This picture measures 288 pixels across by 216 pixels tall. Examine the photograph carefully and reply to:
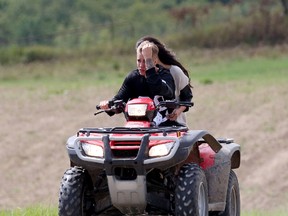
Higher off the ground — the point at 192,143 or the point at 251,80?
the point at 192,143

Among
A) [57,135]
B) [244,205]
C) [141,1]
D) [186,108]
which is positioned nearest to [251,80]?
[57,135]

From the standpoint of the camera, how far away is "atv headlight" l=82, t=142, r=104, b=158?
8836mm

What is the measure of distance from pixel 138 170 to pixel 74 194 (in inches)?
23.1

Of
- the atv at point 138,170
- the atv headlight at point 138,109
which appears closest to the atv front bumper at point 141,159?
the atv at point 138,170

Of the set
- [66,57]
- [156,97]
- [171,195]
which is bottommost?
[66,57]

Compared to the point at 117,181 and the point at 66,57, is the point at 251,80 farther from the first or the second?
the point at 117,181

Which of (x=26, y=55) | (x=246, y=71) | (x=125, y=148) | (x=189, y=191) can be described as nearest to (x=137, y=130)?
(x=125, y=148)

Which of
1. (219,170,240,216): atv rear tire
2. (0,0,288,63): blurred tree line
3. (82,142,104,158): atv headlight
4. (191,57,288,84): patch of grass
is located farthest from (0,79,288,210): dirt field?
(0,0,288,63): blurred tree line

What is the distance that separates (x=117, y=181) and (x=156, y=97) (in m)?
1.16

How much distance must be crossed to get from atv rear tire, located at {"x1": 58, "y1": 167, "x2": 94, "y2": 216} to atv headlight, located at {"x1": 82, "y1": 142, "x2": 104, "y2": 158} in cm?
25

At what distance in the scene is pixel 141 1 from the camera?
2835 inches

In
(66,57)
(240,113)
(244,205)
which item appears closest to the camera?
(244,205)

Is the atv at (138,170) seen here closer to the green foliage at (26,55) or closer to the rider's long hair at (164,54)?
the rider's long hair at (164,54)

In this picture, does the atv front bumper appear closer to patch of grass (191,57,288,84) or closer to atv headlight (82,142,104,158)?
atv headlight (82,142,104,158)
